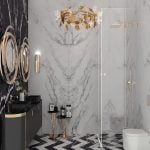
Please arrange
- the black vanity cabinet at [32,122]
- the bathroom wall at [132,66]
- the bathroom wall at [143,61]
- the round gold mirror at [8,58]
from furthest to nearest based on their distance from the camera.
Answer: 1. the bathroom wall at [132,66]
2. the bathroom wall at [143,61]
3. the black vanity cabinet at [32,122]
4. the round gold mirror at [8,58]

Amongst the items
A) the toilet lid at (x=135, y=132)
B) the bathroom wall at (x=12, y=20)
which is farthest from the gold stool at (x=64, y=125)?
the toilet lid at (x=135, y=132)

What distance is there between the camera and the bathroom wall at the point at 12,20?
3.57 m

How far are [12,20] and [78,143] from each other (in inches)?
108

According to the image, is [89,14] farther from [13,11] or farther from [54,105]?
[54,105]

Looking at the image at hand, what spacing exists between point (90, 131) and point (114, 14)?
270 centimetres

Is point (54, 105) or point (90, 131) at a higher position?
point (54, 105)

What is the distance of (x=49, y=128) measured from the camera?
18.5 feet

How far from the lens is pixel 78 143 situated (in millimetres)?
4949

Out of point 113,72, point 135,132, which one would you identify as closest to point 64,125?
point 113,72

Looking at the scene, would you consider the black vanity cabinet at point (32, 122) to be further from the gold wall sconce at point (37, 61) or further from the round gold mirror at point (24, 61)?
the gold wall sconce at point (37, 61)

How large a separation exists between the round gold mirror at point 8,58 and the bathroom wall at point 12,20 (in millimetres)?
99

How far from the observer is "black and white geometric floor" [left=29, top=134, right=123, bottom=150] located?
4.62 metres

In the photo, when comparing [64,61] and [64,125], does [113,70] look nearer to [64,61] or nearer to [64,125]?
[64,61]

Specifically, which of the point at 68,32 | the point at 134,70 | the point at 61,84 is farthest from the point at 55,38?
the point at 134,70
